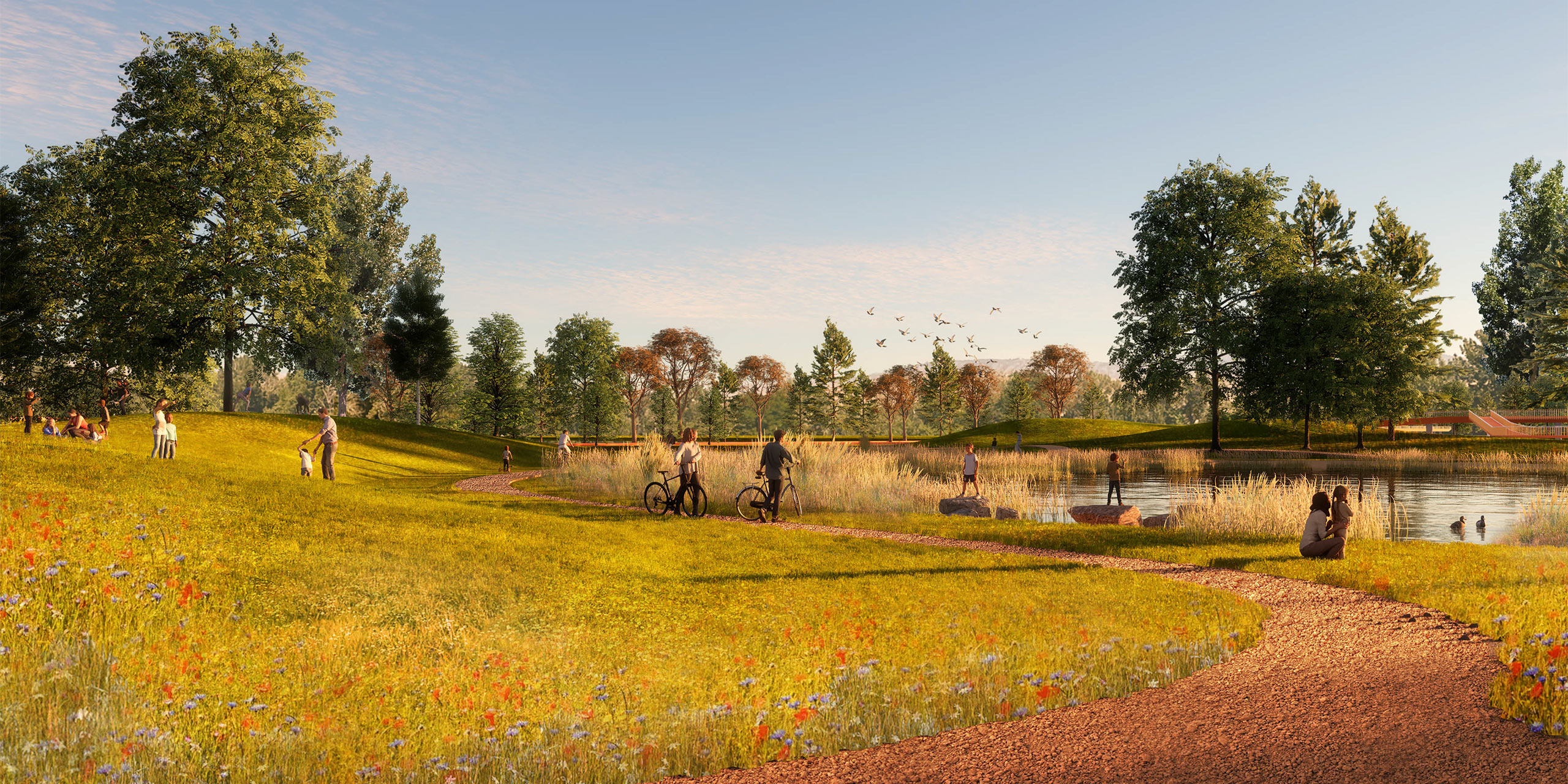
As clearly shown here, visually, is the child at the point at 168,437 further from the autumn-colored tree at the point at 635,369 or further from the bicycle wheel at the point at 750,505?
the autumn-colored tree at the point at 635,369

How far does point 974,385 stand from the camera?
95.9 metres

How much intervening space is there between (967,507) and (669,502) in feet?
25.7

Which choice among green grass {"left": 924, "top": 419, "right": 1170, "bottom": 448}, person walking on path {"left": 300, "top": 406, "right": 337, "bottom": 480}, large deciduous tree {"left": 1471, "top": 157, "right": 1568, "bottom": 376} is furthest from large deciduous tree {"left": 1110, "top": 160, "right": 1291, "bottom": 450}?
person walking on path {"left": 300, "top": 406, "right": 337, "bottom": 480}

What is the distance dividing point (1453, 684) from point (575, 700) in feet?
25.6

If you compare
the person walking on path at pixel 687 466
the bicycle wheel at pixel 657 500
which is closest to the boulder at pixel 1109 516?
the person walking on path at pixel 687 466

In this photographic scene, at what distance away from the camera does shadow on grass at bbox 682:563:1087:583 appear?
12727 millimetres

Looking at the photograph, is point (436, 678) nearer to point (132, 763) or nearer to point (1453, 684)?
point (132, 763)

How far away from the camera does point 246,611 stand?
9344 mm

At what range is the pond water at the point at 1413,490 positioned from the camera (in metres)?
21.0

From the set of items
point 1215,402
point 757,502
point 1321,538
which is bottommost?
point 757,502

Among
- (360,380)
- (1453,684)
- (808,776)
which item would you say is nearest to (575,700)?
(808,776)

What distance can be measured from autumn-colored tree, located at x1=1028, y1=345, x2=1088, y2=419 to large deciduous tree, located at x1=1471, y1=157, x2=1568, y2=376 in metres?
37.0

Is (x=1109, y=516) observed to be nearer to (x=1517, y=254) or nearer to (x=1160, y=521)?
(x=1160, y=521)

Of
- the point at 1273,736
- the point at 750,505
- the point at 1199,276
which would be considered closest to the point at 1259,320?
the point at 1199,276
